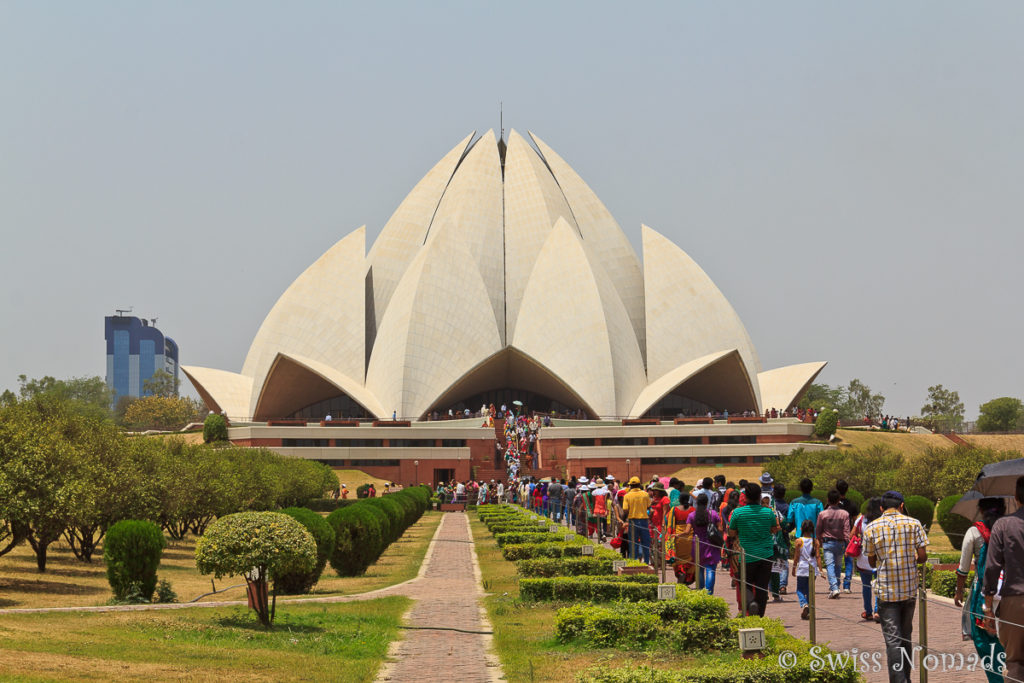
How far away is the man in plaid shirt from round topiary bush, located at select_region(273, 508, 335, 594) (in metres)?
8.08

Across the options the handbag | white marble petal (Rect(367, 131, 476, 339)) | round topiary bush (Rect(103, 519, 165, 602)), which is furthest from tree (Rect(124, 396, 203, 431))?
the handbag

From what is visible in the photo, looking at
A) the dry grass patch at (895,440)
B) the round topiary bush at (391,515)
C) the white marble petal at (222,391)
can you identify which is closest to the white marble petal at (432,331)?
the white marble petal at (222,391)

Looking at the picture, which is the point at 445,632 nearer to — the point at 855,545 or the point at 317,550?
the point at 317,550

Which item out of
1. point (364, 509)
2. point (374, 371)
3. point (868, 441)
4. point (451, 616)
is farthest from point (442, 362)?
point (451, 616)

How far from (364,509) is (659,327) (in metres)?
41.9

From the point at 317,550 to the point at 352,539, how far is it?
9.51 ft

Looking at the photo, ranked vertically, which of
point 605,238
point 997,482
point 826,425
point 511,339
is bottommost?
point 997,482

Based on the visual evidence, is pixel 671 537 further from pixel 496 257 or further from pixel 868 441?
pixel 496 257

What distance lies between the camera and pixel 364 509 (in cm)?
1809

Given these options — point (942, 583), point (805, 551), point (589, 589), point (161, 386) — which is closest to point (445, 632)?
point (589, 589)

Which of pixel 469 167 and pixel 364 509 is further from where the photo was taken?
pixel 469 167

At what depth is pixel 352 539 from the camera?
17109mm

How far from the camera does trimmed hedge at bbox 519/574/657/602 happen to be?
1109cm

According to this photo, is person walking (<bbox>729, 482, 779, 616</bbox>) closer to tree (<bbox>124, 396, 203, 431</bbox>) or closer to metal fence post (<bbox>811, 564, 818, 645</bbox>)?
metal fence post (<bbox>811, 564, 818, 645</bbox>)
